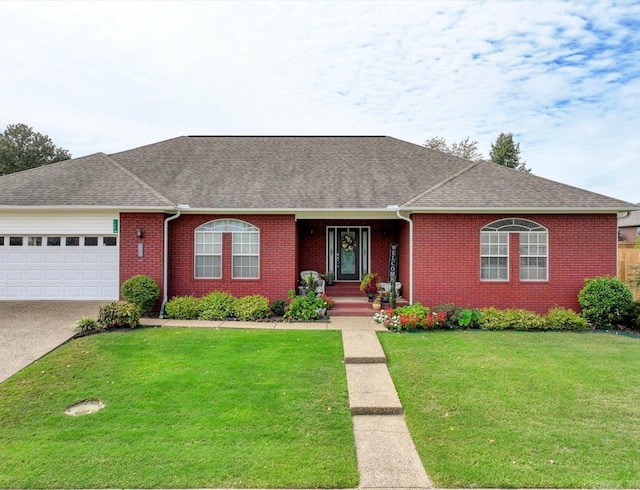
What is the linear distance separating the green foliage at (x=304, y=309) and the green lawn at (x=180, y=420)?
2707 mm

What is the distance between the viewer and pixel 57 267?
463 inches

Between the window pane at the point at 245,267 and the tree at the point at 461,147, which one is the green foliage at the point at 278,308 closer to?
the window pane at the point at 245,267

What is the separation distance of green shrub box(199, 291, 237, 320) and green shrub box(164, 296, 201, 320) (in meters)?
0.17

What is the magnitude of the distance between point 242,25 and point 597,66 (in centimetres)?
1173

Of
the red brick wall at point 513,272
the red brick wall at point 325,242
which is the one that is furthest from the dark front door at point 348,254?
the red brick wall at point 513,272

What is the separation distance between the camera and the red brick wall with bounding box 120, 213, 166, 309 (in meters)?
11.4

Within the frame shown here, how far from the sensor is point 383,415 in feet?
17.3

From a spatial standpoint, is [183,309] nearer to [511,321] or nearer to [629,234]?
[511,321]

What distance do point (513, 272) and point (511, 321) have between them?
161cm

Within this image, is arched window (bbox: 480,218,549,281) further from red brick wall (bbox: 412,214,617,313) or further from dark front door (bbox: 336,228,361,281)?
dark front door (bbox: 336,228,361,281)

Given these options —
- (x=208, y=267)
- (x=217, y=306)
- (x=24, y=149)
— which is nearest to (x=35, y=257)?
(x=208, y=267)

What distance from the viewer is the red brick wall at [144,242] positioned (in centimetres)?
1140

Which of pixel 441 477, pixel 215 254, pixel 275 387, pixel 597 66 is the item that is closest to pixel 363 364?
pixel 275 387

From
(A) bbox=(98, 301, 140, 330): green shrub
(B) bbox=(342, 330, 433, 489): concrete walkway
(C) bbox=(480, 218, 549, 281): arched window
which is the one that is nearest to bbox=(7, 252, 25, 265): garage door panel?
(A) bbox=(98, 301, 140, 330): green shrub
